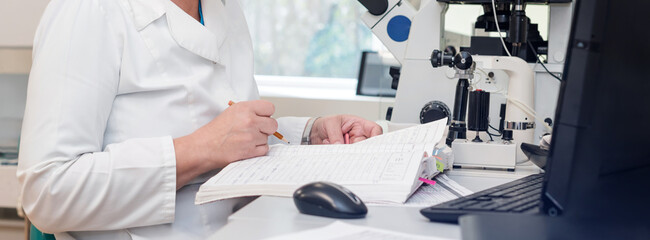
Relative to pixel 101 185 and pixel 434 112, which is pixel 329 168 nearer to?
pixel 101 185

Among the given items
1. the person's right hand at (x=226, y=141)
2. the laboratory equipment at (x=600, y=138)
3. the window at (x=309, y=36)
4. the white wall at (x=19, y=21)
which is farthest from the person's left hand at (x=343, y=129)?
the window at (x=309, y=36)

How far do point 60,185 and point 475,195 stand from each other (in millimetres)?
609

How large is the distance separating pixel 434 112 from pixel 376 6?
13.8 inches

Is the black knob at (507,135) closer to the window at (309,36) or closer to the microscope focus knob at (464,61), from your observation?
the microscope focus knob at (464,61)

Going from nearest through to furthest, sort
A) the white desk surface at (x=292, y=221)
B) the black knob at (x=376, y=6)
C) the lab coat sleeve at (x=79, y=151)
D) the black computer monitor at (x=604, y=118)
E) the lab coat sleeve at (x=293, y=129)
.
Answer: the black computer monitor at (x=604, y=118) < the white desk surface at (x=292, y=221) < the lab coat sleeve at (x=79, y=151) < the lab coat sleeve at (x=293, y=129) < the black knob at (x=376, y=6)

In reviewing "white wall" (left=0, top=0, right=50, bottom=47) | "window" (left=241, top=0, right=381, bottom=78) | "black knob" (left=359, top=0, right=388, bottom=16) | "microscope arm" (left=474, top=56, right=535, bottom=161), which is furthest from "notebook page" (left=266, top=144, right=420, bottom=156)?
"window" (left=241, top=0, right=381, bottom=78)

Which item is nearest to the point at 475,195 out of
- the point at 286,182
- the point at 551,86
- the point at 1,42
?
the point at 286,182

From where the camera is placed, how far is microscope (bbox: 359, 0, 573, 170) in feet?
4.01

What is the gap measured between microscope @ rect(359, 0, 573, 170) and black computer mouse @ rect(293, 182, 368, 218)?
49 cm

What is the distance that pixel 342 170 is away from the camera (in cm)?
91

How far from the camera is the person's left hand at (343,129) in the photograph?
131 cm

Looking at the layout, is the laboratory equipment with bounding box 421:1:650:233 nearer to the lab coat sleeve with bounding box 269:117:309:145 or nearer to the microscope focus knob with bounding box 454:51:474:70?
the microscope focus knob with bounding box 454:51:474:70

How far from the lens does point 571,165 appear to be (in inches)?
22.4

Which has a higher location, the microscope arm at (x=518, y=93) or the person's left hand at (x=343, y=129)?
the microscope arm at (x=518, y=93)
